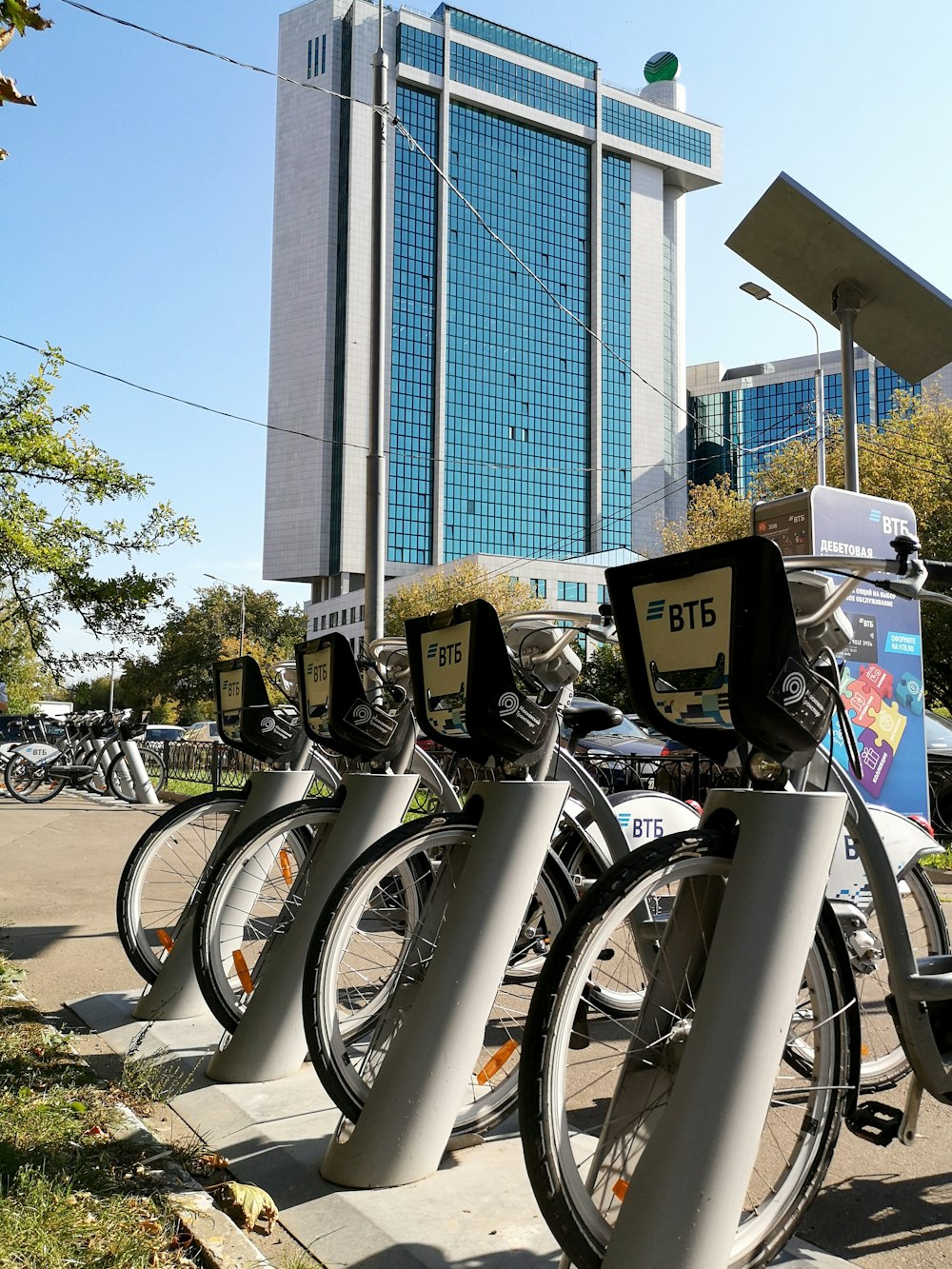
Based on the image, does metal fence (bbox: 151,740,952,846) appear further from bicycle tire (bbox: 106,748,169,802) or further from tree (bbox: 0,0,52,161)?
tree (bbox: 0,0,52,161)

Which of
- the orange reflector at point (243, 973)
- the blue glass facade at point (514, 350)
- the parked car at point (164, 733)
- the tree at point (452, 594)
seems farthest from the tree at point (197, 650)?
the orange reflector at point (243, 973)

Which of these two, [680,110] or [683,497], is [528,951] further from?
[680,110]

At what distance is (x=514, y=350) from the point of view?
9262 cm

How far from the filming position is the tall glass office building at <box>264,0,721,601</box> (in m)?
88.6

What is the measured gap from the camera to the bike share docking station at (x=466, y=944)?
275 centimetres

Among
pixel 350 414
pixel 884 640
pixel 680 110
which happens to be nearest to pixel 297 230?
pixel 350 414

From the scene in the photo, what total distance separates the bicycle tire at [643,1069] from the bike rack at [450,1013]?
536 mm

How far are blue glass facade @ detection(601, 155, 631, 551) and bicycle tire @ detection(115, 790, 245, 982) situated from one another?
92654 mm

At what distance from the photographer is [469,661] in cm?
300

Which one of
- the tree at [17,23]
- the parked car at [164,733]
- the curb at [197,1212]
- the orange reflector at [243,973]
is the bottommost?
the curb at [197,1212]

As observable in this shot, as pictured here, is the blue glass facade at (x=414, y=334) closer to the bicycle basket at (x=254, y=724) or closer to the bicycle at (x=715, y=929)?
the bicycle basket at (x=254, y=724)

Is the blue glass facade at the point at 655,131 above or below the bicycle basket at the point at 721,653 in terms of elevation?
above

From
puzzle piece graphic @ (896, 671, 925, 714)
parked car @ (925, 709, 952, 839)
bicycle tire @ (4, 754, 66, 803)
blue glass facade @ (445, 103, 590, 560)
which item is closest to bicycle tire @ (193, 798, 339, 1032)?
puzzle piece graphic @ (896, 671, 925, 714)

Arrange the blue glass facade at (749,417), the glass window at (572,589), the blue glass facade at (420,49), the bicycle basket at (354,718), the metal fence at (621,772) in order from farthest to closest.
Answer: the blue glass facade at (749,417) → the blue glass facade at (420,49) → the glass window at (572,589) → the metal fence at (621,772) → the bicycle basket at (354,718)
